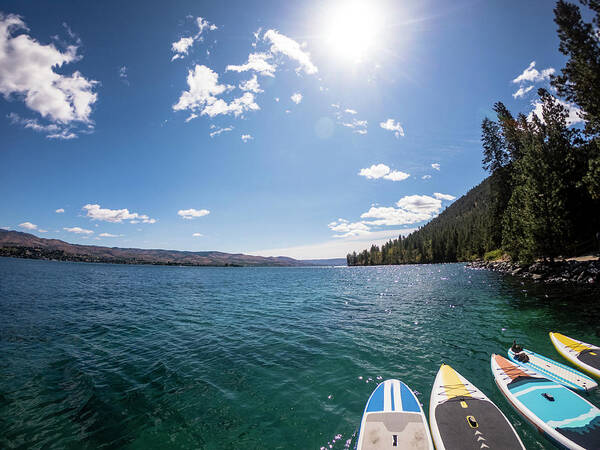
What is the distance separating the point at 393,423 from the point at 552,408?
488 centimetres

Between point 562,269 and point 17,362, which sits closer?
point 17,362

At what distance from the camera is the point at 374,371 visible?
35.0 ft

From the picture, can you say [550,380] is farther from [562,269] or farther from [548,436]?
Answer: [562,269]

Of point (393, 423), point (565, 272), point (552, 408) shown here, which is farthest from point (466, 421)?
point (565, 272)

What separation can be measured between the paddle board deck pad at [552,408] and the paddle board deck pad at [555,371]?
0.72 m

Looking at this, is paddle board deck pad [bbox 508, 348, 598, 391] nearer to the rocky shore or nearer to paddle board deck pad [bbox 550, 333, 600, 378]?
paddle board deck pad [bbox 550, 333, 600, 378]

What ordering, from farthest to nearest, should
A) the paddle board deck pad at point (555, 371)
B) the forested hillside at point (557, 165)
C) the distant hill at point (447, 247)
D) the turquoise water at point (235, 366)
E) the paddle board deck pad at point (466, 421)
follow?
the distant hill at point (447, 247), the forested hillside at point (557, 165), the paddle board deck pad at point (555, 371), the turquoise water at point (235, 366), the paddle board deck pad at point (466, 421)

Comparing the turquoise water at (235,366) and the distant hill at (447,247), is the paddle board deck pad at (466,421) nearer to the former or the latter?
the turquoise water at (235,366)

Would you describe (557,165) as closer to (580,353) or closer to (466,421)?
(580,353)

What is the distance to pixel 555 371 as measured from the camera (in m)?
9.35

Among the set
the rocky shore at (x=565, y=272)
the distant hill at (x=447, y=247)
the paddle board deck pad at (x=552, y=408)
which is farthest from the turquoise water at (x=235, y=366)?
the distant hill at (x=447, y=247)

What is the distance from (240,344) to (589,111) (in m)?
31.7

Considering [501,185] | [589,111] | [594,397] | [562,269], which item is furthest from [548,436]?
[501,185]

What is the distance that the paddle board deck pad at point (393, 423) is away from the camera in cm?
616
